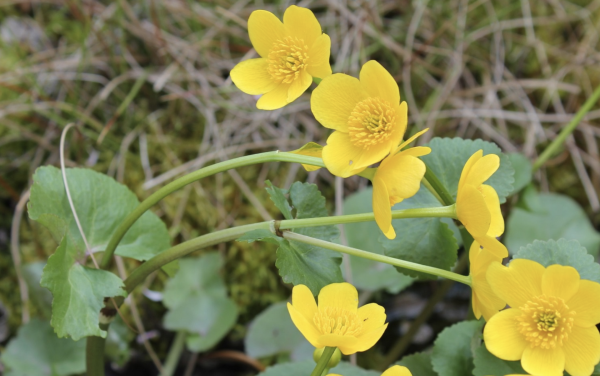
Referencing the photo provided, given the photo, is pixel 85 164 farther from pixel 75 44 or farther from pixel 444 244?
pixel 444 244

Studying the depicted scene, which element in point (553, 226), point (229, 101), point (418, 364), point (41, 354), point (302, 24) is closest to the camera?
point (302, 24)

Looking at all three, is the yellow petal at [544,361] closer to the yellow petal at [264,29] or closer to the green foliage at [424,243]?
the green foliage at [424,243]

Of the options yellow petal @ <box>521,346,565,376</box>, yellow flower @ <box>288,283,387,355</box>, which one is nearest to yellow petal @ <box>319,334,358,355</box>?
yellow flower @ <box>288,283,387,355</box>


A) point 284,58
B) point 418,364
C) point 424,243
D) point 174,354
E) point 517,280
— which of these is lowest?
point 174,354

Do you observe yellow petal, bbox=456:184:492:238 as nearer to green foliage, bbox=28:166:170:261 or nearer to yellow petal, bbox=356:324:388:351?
yellow petal, bbox=356:324:388:351

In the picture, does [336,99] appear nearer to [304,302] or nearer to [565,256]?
[304,302]

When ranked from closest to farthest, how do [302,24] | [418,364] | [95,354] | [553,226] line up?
1. [302,24]
2. [95,354]
3. [418,364]
4. [553,226]

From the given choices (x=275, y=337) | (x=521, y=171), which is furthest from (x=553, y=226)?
(x=275, y=337)

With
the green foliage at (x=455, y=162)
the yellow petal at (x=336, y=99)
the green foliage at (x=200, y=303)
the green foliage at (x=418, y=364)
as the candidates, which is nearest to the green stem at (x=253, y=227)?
the yellow petal at (x=336, y=99)
